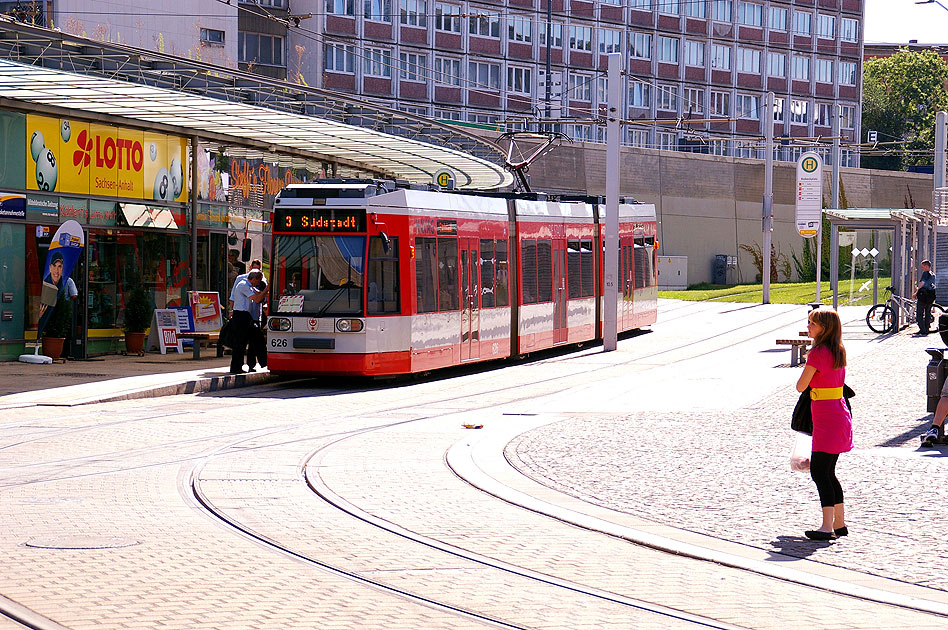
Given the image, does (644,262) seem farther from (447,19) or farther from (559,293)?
(447,19)

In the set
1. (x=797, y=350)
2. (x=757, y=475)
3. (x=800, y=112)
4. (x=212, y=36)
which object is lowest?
(x=757, y=475)

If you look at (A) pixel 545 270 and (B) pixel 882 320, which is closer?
(A) pixel 545 270

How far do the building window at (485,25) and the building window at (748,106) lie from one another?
19.9m

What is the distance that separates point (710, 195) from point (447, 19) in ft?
69.5

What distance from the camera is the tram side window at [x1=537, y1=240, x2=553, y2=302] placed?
26.8 m

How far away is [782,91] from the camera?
93.7 m

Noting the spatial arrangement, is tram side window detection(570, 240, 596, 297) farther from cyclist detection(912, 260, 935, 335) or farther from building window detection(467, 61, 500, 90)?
building window detection(467, 61, 500, 90)

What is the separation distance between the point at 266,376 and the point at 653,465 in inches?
421

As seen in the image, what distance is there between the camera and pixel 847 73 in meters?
96.6

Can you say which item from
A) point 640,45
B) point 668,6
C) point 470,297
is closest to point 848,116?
point 668,6

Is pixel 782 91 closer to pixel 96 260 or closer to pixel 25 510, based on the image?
pixel 96 260

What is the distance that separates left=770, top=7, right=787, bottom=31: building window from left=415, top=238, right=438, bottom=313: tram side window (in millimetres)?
75743

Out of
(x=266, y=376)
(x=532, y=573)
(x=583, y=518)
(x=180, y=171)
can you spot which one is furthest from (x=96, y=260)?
(x=532, y=573)

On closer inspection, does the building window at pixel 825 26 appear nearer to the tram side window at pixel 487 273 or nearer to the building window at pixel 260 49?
the building window at pixel 260 49
